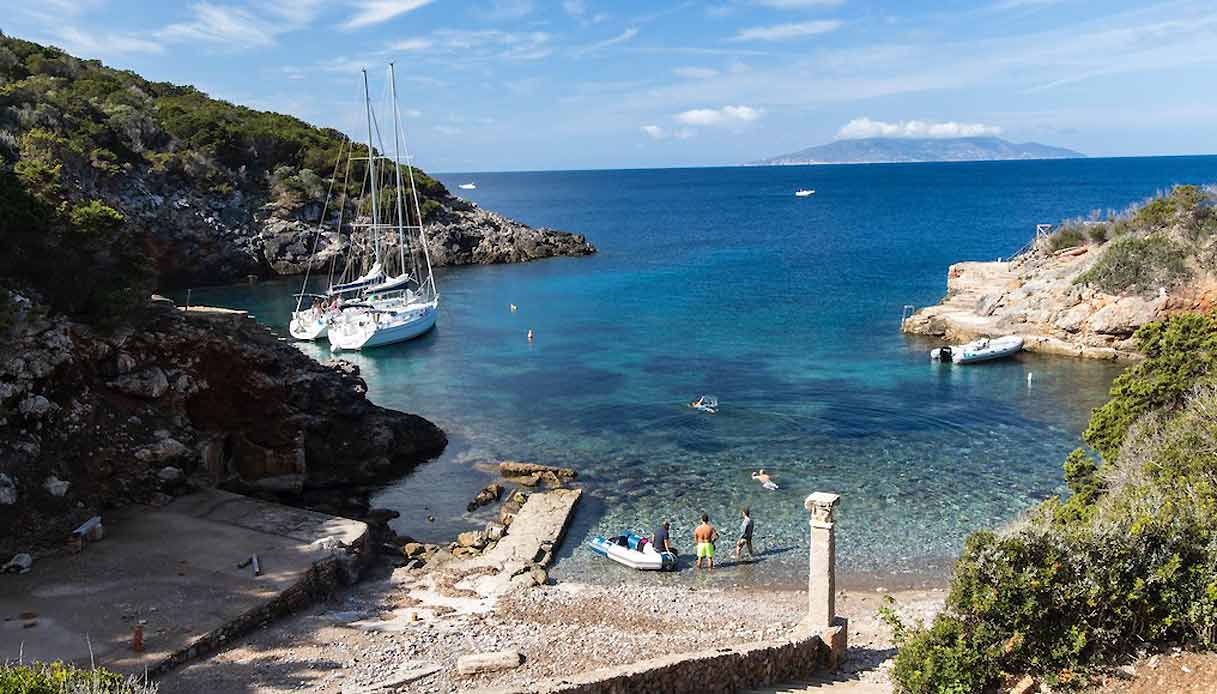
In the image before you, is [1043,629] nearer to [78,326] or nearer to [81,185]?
[78,326]

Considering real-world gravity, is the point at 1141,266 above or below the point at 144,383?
above

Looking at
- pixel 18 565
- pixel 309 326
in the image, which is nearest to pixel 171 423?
pixel 18 565

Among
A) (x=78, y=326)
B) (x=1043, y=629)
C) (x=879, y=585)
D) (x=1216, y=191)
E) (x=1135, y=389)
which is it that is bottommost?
(x=879, y=585)

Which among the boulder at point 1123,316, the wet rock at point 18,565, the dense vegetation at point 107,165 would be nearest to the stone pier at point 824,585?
the wet rock at point 18,565

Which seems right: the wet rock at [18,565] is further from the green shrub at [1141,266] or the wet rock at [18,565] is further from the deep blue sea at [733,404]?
the green shrub at [1141,266]

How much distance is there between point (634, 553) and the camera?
19.6 m

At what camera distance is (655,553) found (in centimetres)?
1948

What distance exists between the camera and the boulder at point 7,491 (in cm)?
1683

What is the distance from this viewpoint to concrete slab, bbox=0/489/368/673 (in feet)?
44.6

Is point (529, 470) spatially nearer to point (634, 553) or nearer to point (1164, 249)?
point (634, 553)

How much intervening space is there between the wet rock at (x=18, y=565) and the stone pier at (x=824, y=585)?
1400cm

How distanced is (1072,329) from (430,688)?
1452 inches

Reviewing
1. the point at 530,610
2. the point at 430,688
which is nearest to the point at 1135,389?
the point at 530,610

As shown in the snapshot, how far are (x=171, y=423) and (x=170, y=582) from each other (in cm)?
672
